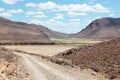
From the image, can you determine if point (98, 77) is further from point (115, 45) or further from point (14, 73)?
point (115, 45)

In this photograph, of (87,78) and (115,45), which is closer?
(87,78)

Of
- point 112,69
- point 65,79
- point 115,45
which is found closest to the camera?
point 65,79

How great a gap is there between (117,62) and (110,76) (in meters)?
8.17

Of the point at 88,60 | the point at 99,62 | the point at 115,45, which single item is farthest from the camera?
the point at 115,45

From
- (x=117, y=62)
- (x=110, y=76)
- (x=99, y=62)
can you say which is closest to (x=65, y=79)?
(x=110, y=76)

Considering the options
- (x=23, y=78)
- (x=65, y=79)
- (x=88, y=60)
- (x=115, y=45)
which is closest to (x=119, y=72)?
(x=65, y=79)

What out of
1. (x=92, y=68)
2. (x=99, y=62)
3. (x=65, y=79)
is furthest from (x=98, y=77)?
(x=99, y=62)

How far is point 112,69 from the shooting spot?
123 feet

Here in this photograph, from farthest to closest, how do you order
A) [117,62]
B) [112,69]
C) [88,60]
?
[88,60] → [117,62] → [112,69]

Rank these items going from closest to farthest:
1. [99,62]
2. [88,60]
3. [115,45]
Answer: [99,62] → [88,60] → [115,45]

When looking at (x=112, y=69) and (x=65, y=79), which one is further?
(x=112, y=69)

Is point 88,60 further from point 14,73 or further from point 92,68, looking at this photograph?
point 14,73

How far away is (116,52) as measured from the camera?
46562 millimetres

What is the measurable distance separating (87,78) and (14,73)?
6641 mm
